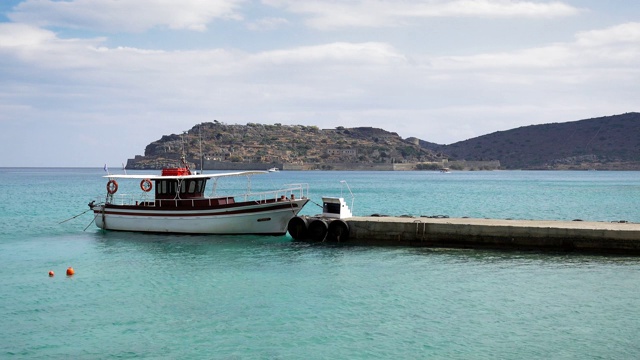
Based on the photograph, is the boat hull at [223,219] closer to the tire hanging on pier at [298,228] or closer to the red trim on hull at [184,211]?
the red trim on hull at [184,211]

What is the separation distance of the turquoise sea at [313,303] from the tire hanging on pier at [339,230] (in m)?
0.97

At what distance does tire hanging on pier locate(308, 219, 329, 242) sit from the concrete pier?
1.17 m

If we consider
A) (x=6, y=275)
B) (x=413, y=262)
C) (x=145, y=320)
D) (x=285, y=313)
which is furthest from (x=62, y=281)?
(x=413, y=262)

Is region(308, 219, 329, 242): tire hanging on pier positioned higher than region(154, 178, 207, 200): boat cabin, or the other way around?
region(154, 178, 207, 200): boat cabin

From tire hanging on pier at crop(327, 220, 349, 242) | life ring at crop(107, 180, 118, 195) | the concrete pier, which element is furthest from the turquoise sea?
life ring at crop(107, 180, 118, 195)

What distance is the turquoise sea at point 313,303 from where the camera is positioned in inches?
642

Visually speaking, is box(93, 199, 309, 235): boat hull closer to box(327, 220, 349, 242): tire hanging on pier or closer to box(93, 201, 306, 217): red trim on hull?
box(93, 201, 306, 217): red trim on hull

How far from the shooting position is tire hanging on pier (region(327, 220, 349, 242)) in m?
31.9

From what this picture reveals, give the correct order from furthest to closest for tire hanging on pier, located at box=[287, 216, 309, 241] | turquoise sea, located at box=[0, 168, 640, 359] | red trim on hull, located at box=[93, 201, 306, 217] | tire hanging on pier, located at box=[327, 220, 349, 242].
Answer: red trim on hull, located at box=[93, 201, 306, 217] → tire hanging on pier, located at box=[287, 216, 309, 241] → tire hanging on pier, located at box=[327, 220, 349, 242] → turquoise sea, located at box=[0, 168, 640, 359]

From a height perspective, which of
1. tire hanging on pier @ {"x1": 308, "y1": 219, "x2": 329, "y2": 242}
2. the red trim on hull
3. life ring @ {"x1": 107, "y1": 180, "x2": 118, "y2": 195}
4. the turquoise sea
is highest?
life ring @ {"x1": 107, "y1": 180, "x2": 118, "y2": 195}

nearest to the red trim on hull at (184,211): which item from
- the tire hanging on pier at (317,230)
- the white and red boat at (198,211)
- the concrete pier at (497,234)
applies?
the white and red boat at (198,211)

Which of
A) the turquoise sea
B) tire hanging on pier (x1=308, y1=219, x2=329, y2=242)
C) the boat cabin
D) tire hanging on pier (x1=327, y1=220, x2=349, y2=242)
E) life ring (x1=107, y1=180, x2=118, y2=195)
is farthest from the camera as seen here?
life ring (x1=107, y1=180, x2=118, y2=195)

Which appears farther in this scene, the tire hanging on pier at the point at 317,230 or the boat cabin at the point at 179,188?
the boat cabin at the point at 179,188

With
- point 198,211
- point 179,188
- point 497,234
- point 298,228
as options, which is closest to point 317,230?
point 298,228
